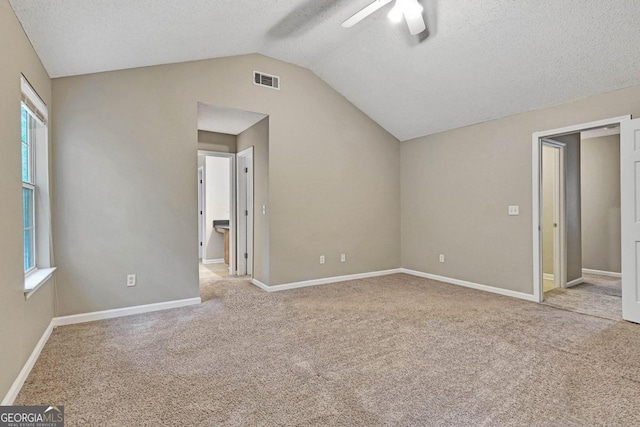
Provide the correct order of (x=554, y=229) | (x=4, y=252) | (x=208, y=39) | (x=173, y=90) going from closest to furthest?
1. (x=4, y=252)
2. (x=208, y=39)
3. (x=173, y=90)
4. (x=554, y=229)

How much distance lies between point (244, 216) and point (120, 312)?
246 centimetres

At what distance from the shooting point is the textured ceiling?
2689 millimetres

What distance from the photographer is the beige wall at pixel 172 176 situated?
11.2 ft

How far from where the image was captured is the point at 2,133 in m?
1.97

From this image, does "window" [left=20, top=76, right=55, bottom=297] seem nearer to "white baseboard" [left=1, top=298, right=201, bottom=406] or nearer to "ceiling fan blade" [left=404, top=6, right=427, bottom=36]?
"white baseboard" [left=1, top=298, right=201, bottom=406]

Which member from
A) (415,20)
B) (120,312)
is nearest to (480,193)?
(415,20)

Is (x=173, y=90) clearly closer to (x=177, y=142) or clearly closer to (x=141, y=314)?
(x=177, y=142)

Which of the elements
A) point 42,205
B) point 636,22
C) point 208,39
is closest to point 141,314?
point 42,205

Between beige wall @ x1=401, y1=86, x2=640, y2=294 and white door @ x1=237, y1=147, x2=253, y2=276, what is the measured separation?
8.55 feet

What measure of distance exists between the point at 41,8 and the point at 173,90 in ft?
5.63

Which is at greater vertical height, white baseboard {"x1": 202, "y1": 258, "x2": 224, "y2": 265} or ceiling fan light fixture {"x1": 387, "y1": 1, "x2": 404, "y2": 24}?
ceiling fan light fixture {"x1": 387, "y1": 1, "x2": 404, "y2": 24}

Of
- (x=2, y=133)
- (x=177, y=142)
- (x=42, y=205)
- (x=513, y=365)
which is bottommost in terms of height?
(x=513, y=365)

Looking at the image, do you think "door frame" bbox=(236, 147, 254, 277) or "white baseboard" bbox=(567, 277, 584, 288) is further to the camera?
"door frame" bbox=(236, 147, 254, 277)

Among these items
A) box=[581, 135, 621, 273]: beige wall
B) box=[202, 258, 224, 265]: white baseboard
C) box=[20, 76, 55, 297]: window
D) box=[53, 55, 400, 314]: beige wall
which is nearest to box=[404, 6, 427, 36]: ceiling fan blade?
box=[53, 55, 400, 314]: beige wall
